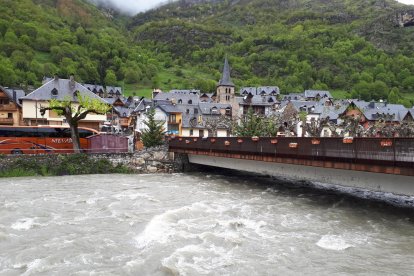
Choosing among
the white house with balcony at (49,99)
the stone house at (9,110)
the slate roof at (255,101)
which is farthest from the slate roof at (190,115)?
the slate roof at (255,101)

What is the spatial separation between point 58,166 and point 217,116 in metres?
54.8

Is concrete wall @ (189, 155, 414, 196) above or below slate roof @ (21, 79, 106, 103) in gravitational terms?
below

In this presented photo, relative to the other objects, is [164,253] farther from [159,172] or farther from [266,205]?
[159,172]

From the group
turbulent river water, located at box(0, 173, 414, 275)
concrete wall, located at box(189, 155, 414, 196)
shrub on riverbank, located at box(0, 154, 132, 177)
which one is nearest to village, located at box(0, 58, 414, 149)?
shrub on riverbank, located at box(0, 154, 132, 177)

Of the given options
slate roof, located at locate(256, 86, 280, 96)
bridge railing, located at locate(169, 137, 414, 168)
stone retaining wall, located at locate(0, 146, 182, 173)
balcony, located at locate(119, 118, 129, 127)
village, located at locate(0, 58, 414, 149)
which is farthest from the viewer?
slate roof, located at locate(256, 86, 280, 96)

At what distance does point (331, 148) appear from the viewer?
2242 cm

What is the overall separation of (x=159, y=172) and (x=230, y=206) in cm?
1997

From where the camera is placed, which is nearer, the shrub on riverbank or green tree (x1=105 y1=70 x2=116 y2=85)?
the shrub on riverbank

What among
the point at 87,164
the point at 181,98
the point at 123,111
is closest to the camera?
the point at 87,164

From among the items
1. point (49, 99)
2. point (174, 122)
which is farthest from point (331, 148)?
point (174, 122)

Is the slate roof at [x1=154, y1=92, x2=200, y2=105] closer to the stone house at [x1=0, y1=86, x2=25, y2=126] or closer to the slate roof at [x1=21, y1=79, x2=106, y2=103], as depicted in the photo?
the slate roof at [x1=21, y1=79, x2=106, y2=103]

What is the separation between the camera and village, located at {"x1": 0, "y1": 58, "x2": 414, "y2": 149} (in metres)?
57.4

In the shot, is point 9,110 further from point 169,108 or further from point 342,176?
point 342,176

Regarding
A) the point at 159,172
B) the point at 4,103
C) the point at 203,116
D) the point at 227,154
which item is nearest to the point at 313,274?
the point at 227,154
